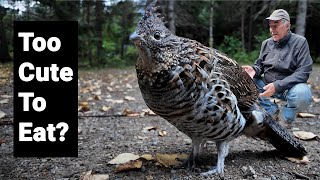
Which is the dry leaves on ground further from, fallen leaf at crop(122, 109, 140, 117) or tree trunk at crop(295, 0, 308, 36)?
tree trunk at crop(295, 0, 308, 36)

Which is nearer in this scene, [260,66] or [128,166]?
[128,166]

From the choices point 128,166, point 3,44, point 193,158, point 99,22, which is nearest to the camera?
point 128,166

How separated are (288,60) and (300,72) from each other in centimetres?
18

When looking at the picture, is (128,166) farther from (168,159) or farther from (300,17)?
(300,17)

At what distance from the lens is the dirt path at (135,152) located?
2.78 meters

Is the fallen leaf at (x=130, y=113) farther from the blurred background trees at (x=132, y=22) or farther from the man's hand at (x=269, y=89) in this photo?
the blurred background trees at (x=132, y=22)

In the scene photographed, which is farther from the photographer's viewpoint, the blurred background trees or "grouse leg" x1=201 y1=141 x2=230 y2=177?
the blurred background trees

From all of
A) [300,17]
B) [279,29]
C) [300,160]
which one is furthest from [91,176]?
[300,17]

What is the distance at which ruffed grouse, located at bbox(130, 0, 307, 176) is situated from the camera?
2.23m

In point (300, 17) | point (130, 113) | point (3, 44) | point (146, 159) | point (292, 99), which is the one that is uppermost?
point (300, 17)

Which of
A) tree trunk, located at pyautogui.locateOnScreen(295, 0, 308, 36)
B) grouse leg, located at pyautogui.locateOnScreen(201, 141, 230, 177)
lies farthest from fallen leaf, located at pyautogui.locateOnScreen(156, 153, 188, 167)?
tree trunk, located at pyautogui.locateOnScreen(295, 0, 308, 36)

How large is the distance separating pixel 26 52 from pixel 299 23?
407 centimetres

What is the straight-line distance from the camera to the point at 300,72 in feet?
12.1

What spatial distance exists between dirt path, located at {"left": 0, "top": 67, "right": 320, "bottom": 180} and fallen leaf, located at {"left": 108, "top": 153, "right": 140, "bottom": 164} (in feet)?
0.22
